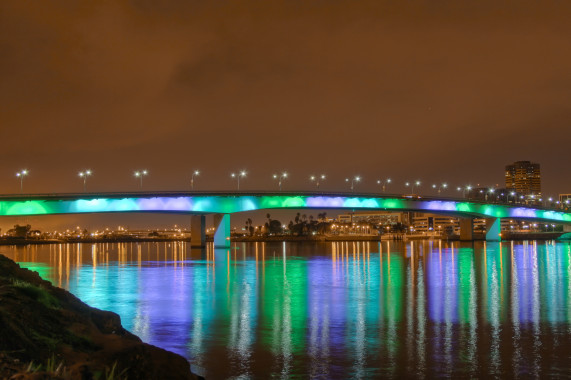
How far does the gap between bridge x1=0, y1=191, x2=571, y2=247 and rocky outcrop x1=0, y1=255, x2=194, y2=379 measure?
257 feet

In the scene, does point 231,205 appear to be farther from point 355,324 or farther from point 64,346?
point 64,346

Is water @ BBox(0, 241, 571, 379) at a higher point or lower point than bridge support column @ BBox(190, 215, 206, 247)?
lower

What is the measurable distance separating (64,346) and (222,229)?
9723 cm

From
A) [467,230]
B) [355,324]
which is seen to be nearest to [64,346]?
[355,324]

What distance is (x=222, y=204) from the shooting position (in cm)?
10606

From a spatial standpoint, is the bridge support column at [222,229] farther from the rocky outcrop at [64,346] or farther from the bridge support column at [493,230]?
the rocky outcrop at [64,346]

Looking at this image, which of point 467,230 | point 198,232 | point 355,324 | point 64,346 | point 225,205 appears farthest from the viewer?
point 467,230

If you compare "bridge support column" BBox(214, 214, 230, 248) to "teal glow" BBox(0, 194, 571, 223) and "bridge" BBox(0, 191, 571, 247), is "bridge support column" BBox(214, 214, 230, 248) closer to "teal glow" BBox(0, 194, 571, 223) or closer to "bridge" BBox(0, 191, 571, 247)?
"bridge" BBox(0, 191, 571, 247)

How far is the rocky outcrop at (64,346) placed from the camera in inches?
404

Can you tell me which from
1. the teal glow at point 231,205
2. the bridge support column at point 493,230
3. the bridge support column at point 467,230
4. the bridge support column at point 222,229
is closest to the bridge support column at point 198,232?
the bridge support column at point 222,229

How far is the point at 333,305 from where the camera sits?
91.9 ft

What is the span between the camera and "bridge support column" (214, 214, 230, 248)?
108 meters

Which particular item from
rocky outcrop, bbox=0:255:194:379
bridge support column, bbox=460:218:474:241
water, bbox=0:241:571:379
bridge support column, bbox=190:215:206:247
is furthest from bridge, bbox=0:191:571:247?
rocky outcrop, bbox=0:255:194:379

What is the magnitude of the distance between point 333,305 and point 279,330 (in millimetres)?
7124
